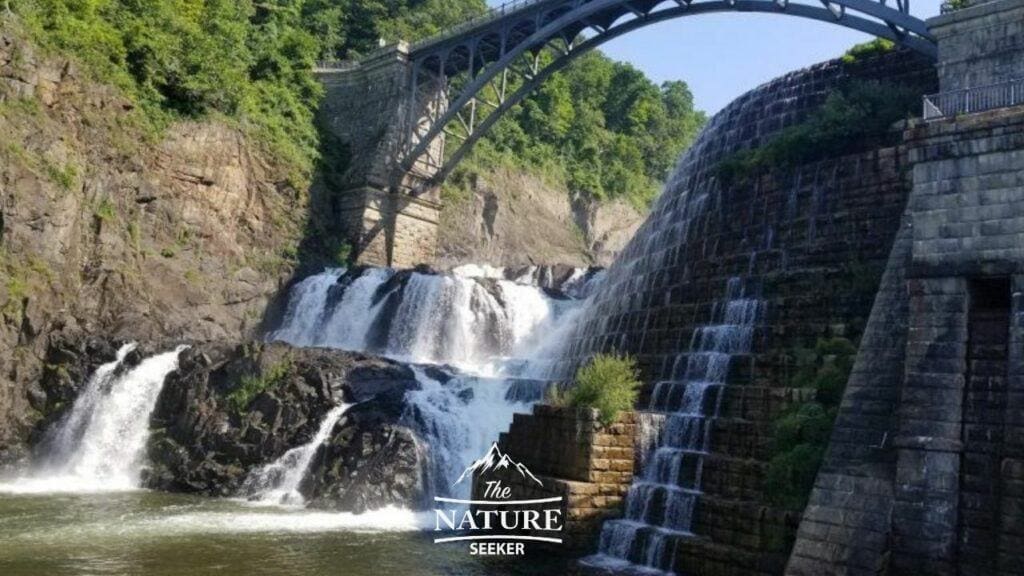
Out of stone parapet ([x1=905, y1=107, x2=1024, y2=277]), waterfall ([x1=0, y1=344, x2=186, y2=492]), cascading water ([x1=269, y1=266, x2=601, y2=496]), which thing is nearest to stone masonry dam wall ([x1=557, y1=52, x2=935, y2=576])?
stone parapet ([x1=905, y1=107, x2=1024, y2=277])

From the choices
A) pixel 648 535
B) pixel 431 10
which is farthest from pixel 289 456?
pixel 431 10

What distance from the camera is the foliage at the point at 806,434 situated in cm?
1225

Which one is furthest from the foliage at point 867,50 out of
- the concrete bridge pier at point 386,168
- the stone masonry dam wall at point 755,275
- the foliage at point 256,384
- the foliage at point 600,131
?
the foliage at point 600,131

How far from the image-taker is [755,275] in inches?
735

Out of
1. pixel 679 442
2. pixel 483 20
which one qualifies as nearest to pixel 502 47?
pixel 483 20

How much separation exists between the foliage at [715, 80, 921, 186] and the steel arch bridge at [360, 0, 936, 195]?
378 cm

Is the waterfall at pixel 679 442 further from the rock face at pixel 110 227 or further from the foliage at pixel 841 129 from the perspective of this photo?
the rock face at pixel 110 227

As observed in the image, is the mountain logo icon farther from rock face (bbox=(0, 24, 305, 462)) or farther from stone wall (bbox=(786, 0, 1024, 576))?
rock face (bbox=(0, 24, 305, 462))

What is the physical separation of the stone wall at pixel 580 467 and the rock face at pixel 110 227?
16609mm

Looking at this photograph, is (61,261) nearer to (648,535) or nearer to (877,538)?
(648,535)

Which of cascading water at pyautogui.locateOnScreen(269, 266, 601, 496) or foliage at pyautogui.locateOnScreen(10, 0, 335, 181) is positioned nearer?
foliage at pyautogui.locateOnScreen(10, 0, 335, 181)

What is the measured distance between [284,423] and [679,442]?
11439mm

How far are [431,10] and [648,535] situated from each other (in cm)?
4818

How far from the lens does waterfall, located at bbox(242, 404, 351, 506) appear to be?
67.0 feet
